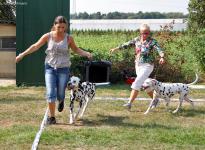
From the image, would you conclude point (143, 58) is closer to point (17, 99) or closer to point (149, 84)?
point (149, 84)

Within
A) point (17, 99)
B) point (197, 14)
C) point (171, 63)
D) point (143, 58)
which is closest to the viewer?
point (143, 58)

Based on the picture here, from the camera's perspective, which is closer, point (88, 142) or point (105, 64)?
point (88, 142)

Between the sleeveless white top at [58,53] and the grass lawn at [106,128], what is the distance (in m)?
1.08

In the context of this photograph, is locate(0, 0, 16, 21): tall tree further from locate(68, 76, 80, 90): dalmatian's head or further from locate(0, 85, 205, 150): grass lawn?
locate(68, 76, 80, 90): dalmatian's head

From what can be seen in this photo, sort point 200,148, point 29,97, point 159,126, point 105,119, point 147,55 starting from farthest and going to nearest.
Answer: point 29,97 < point 147,55 < point 105,119 < point 159,126 < point 200,148

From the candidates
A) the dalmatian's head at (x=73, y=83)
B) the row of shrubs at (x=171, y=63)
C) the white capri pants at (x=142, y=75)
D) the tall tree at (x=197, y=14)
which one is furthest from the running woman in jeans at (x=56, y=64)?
the tall tree at (x=197, y=14)

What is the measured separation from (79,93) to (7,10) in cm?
1184

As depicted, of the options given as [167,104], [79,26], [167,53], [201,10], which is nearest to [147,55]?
[167,104]

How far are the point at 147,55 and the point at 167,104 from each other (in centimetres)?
111

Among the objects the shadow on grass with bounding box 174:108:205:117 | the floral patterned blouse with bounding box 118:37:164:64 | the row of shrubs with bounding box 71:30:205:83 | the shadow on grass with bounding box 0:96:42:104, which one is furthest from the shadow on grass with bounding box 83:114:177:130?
the row of shrubs with bounding box 71:30:205:83

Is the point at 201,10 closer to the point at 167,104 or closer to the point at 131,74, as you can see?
the point at 131,74

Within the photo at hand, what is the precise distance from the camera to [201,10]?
24438 mm

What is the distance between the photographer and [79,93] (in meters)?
9.38

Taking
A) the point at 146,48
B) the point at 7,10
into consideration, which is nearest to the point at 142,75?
the point at 146,48
